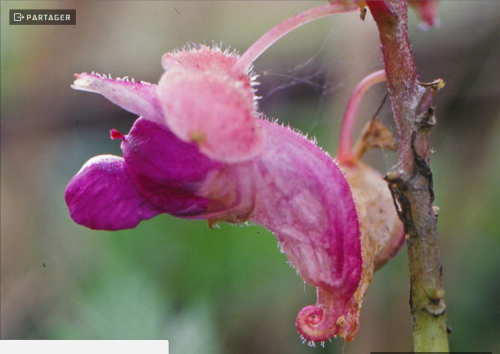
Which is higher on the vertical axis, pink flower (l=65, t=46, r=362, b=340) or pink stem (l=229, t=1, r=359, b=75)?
pink stem (l=229, t=1, r=359, b=75)

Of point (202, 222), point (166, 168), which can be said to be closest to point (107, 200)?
point (166, 168)

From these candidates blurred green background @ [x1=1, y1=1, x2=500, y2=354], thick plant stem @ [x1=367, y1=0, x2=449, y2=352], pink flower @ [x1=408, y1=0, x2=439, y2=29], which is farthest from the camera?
blurred green background @ [x1=1, y1=1, x2=500, y2=354]

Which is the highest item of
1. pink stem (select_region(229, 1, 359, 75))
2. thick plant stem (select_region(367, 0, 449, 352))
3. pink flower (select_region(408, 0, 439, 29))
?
pink stem (select_region(229, 1, 359, 75))

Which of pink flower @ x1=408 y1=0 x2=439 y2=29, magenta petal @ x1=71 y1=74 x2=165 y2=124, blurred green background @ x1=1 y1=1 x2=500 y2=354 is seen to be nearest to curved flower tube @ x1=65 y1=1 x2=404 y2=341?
magenta petal @ x1=71 y1=74 x2=165 y2=124

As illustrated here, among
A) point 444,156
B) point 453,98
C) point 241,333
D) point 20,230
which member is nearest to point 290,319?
point 241,333

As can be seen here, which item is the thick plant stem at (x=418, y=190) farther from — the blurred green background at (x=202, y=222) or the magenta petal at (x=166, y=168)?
the blurred green background at (x=202, y=222)

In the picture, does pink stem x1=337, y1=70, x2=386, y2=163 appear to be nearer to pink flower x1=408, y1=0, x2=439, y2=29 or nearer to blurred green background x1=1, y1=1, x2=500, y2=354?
pink flower x1=408, y1=0, x2=439, y2=29

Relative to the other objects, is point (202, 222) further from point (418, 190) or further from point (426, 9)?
point (426, 9)
